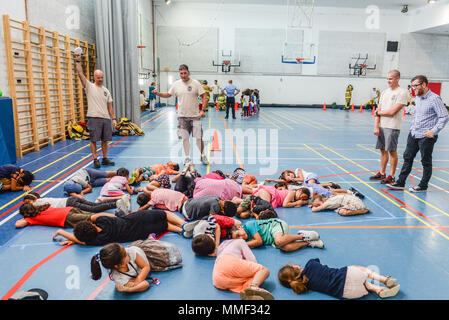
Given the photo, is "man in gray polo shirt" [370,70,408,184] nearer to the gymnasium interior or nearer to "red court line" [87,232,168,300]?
the gymnasium interior

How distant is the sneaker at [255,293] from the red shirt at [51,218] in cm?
287

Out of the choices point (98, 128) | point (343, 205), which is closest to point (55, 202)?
point (98, 128)

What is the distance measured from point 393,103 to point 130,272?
226 inches

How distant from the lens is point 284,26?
26.7 m

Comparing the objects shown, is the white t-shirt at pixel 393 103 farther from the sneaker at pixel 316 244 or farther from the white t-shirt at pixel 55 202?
the white t-shirt at pixel 55 202

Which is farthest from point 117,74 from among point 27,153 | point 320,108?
point 320,108

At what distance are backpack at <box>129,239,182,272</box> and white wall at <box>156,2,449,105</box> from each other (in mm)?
24490

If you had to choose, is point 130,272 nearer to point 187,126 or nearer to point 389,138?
point 187,126

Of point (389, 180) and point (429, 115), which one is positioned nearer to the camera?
point (429, 115)

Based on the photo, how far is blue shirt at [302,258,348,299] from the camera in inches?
126

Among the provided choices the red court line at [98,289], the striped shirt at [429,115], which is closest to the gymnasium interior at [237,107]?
the red court line at [98,289]

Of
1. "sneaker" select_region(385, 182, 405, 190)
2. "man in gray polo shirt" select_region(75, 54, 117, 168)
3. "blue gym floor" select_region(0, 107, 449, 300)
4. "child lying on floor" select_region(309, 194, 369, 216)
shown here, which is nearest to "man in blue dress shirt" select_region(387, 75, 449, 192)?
"sneaker" select_region(385, 182, 405, 190)

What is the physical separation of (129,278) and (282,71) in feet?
86.8
